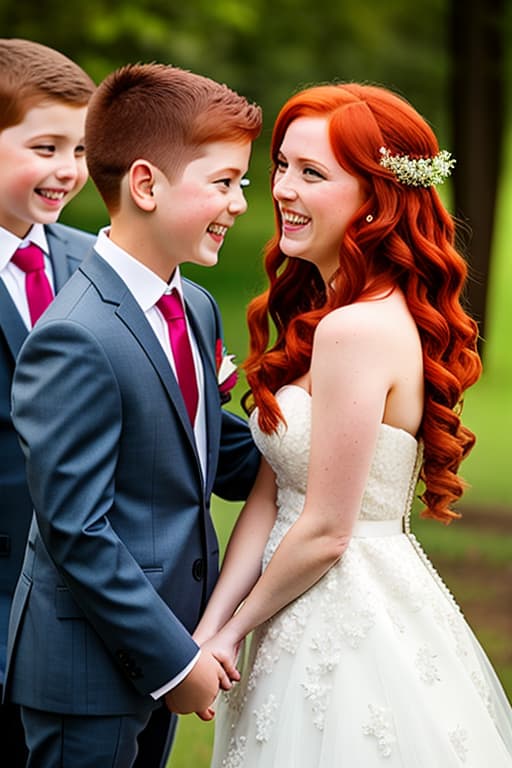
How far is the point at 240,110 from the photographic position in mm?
3344

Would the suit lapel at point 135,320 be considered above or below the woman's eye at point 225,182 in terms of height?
below

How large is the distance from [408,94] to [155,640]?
52.3 ft

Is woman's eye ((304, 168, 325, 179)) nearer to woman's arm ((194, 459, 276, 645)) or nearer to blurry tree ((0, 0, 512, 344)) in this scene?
woman's arm ((194, 459, 276, 645))

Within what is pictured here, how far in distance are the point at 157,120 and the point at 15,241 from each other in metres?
0.78

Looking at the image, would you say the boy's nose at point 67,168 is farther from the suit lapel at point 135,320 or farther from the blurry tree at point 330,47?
the blurry tree at point 330,47

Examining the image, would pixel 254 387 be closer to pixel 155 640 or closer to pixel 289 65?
pixel 155 640

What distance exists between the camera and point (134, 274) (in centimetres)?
334

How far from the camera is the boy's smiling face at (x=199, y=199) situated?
3.30 metres

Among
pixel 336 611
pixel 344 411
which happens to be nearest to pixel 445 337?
pixel 344 411

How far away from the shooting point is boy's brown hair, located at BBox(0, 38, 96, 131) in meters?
3.84

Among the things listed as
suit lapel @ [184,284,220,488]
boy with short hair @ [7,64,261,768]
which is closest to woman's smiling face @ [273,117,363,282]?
boy with short hair @ [7,64,261,768]

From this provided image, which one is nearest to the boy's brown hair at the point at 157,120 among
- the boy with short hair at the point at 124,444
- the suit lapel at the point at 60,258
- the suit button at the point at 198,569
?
the boy with short hair at the point at 124,444

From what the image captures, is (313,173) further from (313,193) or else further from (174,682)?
(174,682)

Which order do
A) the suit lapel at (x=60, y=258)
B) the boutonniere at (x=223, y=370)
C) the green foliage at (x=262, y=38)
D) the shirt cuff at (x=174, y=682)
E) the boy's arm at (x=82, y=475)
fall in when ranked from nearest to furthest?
the boy's arm at (x=82, y=475) → the shirt cuff at (x=174, y=682) → the boutonniere at (x=223, y=370) → the suit lapel at (x=60, y=258) → the green foliage at (x=262, y=38)
